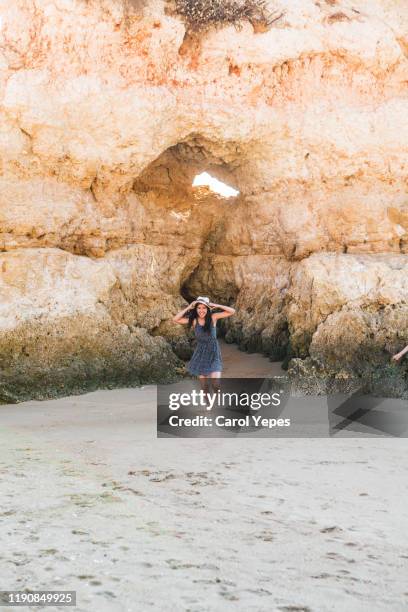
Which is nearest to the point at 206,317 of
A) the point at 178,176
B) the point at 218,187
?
the point at 178,176

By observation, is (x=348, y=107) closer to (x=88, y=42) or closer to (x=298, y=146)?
(x=298, y=146)

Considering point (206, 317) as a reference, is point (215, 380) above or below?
below

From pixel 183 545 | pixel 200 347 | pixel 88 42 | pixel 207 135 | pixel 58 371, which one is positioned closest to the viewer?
pixel 183 545

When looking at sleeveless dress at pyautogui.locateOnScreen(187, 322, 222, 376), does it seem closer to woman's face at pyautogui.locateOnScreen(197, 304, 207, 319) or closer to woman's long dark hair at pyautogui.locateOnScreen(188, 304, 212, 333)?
woman's long dark hair at pyautogui.locateOnScreen(188, 304, 212, 333)

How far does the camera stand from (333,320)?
848 cm

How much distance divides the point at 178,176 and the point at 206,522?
24.9 ft

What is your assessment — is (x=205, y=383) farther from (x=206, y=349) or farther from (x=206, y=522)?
(x=206, y=522)

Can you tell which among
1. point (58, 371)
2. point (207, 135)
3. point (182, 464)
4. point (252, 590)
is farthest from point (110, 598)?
point (207, 135)

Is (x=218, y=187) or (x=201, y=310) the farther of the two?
(x=218, y=187)

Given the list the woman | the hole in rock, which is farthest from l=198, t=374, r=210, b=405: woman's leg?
the hole in rock

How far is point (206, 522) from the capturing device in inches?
121

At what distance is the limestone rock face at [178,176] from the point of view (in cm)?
775

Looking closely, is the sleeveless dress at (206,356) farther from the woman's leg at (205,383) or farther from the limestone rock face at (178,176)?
the limestone rock face at (178,176)

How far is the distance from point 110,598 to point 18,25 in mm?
7518
